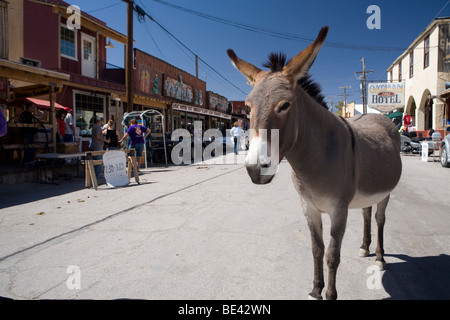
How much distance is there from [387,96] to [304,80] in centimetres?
3230

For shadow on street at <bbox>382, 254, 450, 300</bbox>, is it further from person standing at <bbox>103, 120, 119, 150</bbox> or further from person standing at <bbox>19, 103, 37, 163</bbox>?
person standing at <bbox>19, 103, 37, 163</bbox>

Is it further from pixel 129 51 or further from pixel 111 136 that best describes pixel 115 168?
pixel 129 51

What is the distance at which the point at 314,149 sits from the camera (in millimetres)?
2006

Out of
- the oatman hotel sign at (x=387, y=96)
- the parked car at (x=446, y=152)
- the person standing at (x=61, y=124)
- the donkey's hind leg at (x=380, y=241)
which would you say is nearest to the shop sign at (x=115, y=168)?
the person standing at (x=61, y=124)

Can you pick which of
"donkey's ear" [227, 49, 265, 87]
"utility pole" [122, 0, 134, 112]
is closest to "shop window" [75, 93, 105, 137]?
"utility pole" [122, 0, 134, 112]

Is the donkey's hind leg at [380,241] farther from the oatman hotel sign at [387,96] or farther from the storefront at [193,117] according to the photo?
the oatman hotel sign at [387,96]

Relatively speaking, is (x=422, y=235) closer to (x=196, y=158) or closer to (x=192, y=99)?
(x=196, y=158)

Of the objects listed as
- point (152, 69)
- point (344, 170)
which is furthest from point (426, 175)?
point (152, 69)

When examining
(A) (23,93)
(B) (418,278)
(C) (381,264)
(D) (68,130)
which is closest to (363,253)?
(C) (381,264)

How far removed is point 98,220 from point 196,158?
38.3ft

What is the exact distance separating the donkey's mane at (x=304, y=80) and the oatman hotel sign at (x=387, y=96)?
31660 mm

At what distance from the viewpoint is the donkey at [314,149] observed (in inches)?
67.5

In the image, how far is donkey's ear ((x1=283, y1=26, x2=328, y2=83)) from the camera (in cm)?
182

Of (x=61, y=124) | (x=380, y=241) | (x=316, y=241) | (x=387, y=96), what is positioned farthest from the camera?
(x=387, y=96)
